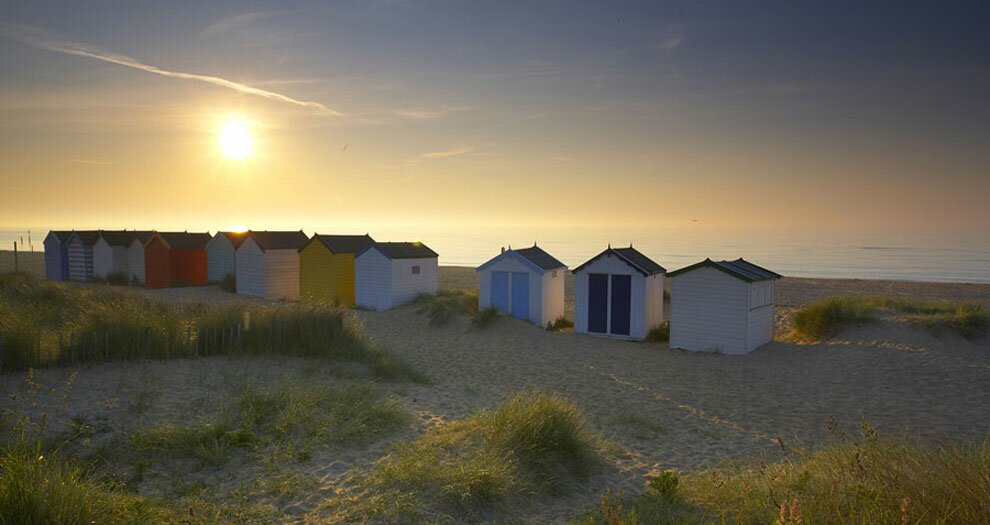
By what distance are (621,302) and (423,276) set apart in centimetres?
906

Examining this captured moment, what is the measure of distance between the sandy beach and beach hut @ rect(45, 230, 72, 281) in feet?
80.0

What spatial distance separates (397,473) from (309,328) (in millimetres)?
6897

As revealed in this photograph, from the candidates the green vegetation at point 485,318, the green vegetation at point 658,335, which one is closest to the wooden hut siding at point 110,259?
the green vegetation at point 485,318

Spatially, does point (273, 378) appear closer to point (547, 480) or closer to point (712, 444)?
point (547, 480)

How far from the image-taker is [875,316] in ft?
59.0

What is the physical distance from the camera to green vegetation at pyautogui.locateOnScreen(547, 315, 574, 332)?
21.1 m

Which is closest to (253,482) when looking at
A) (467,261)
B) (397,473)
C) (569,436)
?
(397,473)

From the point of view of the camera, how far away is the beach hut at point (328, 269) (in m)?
26.1

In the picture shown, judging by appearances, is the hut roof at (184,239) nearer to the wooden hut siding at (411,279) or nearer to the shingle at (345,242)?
the shingle at (345,242)

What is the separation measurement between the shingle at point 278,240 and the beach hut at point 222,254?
7.57ft

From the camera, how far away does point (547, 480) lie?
709 centimetres

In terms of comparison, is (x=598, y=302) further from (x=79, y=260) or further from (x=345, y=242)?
(x=79, y=260)

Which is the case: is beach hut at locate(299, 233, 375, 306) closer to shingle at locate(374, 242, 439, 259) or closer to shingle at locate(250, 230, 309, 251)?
shingle at locate(374, 242, 439, 259)

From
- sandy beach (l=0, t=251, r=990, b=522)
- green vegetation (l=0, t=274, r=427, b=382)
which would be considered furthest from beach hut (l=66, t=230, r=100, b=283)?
sandy beach (l=0, t=251, r=990, b=522)
